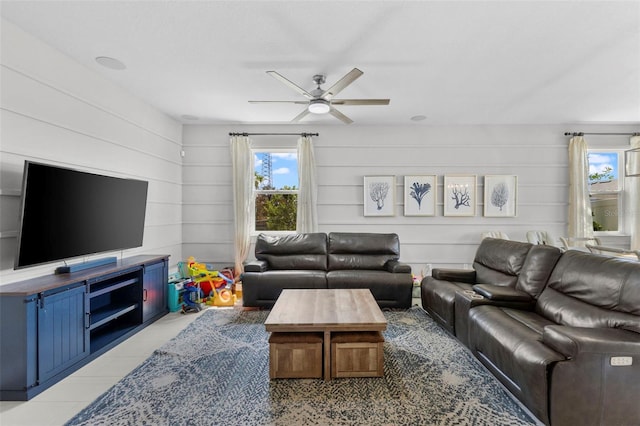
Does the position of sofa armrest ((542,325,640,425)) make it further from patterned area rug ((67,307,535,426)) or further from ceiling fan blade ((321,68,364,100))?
ceiling fan blade ((321,68,364,100))

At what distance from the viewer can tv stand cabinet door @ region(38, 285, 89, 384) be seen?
2.20 m

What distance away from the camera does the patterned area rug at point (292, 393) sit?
1876mm

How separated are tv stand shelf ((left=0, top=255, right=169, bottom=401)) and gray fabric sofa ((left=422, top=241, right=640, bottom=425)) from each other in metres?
3.32

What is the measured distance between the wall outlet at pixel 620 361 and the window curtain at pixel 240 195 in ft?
14.5

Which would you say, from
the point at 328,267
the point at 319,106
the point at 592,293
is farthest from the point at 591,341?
the point at 328,267

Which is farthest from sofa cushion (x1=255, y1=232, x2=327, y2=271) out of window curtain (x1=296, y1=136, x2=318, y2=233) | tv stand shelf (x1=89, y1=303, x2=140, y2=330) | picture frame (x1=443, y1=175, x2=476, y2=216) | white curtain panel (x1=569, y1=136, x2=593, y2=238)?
white curtain panel (x1=569, y1=136, x2=593, y2=238)

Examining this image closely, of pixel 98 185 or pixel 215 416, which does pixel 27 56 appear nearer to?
pixel 98 185

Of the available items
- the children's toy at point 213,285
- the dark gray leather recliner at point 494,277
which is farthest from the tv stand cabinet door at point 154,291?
the dark gray leather recliner at point 494,277

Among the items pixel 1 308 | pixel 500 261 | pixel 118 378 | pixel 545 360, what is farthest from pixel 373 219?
pixel 1 308

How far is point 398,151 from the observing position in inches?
202

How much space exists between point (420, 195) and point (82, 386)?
189 inches

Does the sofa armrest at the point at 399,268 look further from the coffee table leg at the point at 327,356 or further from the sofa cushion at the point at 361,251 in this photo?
the coffee table leg at the point at 327,356

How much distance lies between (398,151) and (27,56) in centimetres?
463

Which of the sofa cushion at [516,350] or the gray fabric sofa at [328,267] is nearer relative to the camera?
the sofa cushion at [516,350]
